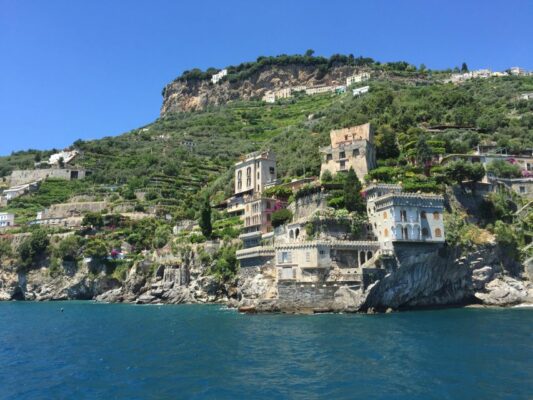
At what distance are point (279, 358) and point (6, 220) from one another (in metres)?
89.7

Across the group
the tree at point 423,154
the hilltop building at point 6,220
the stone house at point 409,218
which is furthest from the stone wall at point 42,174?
the stone house at point 409,218

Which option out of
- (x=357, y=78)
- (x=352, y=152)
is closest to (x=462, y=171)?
(x=352, y=152)

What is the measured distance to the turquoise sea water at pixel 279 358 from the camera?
82.9 ft

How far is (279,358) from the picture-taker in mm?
31141

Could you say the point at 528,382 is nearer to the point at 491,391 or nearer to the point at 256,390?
the point at 491,391

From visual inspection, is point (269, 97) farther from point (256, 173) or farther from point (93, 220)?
point (93, 220)

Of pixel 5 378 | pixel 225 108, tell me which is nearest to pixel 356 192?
pixel 5 378

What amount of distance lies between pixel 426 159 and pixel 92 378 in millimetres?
52571

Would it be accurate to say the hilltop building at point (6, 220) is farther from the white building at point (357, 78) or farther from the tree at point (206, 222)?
the white building at point (357, 78)

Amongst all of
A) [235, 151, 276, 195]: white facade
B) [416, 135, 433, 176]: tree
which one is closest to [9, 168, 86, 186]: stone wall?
[235, 151, 276, 195]: white facade

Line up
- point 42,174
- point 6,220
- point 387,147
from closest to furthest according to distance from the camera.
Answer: point 387,147
point 6,220
point 42,174

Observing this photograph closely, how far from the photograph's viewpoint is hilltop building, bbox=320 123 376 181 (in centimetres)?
7006

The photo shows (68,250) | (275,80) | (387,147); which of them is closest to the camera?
(387,147)

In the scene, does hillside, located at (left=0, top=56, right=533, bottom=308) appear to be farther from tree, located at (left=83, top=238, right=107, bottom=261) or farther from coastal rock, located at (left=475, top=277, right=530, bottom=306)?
coastal rock, located at (left=475, top=277, right=530, bottom=306)
